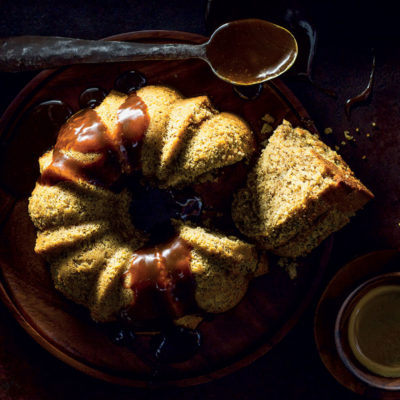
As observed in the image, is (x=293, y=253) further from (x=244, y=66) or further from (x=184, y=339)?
(x=244, y=66)

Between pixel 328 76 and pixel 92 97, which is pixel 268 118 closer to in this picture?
pixel 328 76

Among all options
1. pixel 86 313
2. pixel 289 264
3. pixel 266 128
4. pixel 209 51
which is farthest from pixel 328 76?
pixel 86 313

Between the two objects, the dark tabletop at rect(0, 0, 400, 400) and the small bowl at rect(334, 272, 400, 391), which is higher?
the dark tabletop at rect(0, 0, 400, 400)

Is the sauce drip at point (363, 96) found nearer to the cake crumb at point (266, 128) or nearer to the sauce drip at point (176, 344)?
the cake crumb at point (266, 128)

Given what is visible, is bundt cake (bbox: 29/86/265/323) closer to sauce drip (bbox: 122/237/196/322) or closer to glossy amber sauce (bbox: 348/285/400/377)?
sauce drip (bbox: 122/237/196/322)

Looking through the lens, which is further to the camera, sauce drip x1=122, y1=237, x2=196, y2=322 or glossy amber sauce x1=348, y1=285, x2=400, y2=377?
glossy amber sauce x1=348, y1=285, x2=400, y2=377

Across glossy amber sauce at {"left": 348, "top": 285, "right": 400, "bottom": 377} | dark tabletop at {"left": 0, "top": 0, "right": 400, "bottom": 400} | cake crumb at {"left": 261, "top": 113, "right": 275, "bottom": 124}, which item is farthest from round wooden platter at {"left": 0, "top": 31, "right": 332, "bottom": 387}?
glossy amber sauce at {"left": 348, "top": 285, "right": 400, "bottom": 377}
